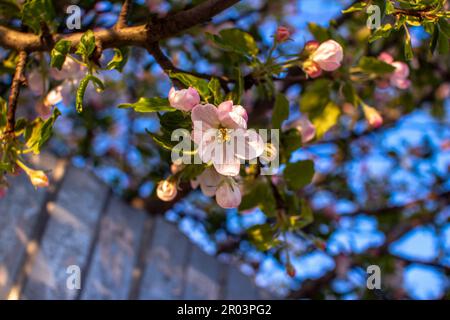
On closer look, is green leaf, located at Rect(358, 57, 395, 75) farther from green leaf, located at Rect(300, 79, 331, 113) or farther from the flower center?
the flower center

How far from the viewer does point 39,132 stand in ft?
3.52

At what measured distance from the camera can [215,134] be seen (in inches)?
35.8

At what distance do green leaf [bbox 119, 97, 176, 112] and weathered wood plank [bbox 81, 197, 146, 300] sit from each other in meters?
0.81

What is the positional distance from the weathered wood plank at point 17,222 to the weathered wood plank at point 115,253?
0.19 meters

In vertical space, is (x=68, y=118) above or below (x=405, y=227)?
→ above

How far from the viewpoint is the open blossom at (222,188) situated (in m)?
1.01

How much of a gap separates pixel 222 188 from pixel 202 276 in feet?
3.36

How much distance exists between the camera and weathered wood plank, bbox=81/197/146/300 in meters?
1.65

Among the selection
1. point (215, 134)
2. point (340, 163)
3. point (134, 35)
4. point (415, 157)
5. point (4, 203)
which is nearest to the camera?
point (215, 134)

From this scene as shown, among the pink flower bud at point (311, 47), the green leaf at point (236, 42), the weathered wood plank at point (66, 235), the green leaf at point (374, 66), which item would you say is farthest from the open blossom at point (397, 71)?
the weathered wood plank at point (66, 235)

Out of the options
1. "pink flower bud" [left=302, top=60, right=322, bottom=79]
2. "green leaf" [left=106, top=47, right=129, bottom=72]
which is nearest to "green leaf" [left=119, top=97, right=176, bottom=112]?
"green leaf" [left=106, top=47, right=129, bottom=72]
